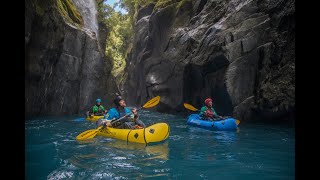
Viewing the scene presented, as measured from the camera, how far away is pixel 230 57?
12.9 metres

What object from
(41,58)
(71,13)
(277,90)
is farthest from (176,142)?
(71,13)

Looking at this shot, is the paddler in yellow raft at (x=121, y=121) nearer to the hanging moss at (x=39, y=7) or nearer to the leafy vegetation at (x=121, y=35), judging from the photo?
the hanging moss at (x=39, y=7)

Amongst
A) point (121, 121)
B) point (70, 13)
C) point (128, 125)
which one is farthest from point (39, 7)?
point (128, 125)

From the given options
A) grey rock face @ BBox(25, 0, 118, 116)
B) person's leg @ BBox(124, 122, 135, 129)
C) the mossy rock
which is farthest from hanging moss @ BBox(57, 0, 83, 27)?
person's leg @ BBox(124, 122, 135, 129)

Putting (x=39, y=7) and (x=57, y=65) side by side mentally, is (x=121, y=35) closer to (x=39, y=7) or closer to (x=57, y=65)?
(x=57, y=65)

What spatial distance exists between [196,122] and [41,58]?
8.53m

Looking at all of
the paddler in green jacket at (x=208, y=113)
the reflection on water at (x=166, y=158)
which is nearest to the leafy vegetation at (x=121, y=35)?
the paddler in green jacket at (x=208, y=113)

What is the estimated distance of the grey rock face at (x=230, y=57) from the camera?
1120 centimetres

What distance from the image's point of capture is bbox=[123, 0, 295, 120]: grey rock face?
11195 millimetres

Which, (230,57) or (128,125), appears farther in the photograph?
→ (230,57)

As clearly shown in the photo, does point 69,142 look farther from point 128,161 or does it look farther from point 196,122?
point 196,122

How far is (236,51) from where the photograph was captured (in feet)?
41.8

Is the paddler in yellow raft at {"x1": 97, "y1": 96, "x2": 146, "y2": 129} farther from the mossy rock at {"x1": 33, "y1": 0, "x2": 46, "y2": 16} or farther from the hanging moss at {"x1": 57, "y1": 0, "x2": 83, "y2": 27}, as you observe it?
the hanging moss at {"x1": 57, "y1": 0, "x2": 83, "y2": 27}

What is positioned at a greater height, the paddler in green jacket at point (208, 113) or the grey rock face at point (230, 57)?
the grey rock face at point (230, 57)
